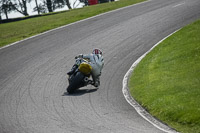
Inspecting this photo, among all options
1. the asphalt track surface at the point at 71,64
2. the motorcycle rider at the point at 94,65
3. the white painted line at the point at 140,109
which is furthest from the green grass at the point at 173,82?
the motorcycle rider at the point at 94,65

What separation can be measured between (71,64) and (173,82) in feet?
19.1

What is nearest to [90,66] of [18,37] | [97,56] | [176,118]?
[97,56]

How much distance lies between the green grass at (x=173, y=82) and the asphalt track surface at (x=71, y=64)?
0.57 metres

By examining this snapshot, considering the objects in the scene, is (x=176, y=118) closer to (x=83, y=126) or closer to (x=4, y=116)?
(x=83, y=126)

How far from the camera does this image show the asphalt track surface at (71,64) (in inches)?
380

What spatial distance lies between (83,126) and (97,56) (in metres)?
4.28

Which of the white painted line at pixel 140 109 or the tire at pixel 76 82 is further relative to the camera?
the tire at pixel 76 82

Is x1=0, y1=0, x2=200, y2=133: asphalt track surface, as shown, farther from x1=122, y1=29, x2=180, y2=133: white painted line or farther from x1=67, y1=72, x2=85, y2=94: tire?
x1=67, y1=72, x2=85, y2=94: tire

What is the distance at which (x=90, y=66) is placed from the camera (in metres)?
12.2

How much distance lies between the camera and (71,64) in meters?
16.5

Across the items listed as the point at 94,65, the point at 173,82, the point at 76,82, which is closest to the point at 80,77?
the point at 76,82

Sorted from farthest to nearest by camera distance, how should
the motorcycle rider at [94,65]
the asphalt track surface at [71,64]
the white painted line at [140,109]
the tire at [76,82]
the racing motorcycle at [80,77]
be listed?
1. the motorcycle rider at [94,65]
2. the tire at [76,82]
3. the racing motorcycle at [80,77]
4. the asphalt track surface at [71,64]
5. the white painted line at [140,109]

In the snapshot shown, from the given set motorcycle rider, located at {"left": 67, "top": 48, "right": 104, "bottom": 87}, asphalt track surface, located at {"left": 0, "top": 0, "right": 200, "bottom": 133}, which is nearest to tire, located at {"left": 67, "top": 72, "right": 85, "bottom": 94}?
asphalt track surface, located at {"left": 0, "top": 0, "right": 200, "bottom": 133}

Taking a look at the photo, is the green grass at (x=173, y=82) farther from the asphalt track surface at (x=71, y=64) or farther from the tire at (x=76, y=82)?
the tire at (x=76, y=82)
